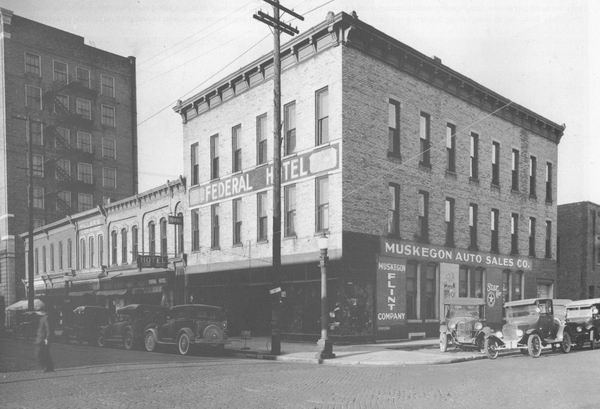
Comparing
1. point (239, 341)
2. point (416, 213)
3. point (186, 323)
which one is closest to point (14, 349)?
point (186, 323)

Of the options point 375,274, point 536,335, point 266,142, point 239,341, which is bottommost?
point 239,341

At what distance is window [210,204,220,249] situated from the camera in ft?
88.5

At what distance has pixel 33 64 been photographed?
12.3m

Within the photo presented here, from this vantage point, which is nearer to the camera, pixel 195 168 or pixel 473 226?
pixel 473 226

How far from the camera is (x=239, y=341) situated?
73.6 feet

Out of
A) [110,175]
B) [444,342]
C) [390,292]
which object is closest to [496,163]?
[390,292]

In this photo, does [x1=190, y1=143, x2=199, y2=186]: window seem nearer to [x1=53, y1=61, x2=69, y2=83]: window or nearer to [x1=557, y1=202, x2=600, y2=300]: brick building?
[x1=53, y1=61, x2=69, y2=83]: window

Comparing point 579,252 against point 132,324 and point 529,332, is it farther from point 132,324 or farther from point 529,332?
point 132,324

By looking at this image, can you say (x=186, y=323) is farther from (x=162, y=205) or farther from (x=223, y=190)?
(x=162, y=205)

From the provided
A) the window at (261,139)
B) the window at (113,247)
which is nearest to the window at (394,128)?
the window at (261,139)

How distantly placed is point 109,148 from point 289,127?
869cm

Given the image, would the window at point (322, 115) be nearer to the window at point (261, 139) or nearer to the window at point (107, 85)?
the window at point (261, 139)

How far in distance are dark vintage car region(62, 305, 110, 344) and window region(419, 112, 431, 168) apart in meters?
15.3

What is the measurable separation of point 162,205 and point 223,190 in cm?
603
